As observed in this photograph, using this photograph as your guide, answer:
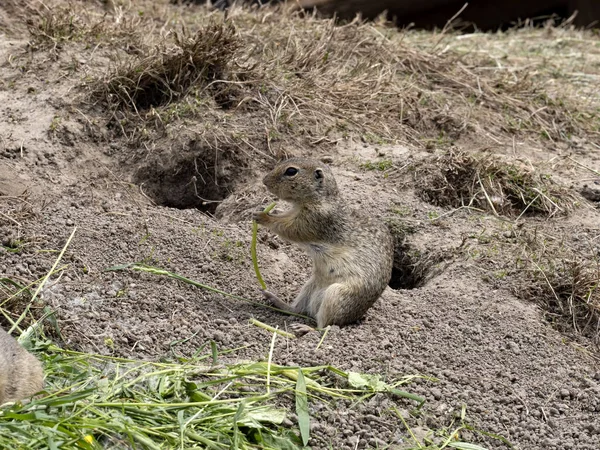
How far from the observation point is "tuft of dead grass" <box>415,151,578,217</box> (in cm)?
729

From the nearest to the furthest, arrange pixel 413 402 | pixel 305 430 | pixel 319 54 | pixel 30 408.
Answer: pixel 30 408, pixel 305 430, pixel 413 402, pixel 319 54

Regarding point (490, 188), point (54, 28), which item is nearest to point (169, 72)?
point (54, 28)

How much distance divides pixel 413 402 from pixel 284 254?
2.06 metres

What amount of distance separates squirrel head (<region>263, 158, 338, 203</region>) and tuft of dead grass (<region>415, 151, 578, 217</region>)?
1490mm

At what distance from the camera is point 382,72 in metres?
8.80

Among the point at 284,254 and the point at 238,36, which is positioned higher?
the point at 238,36

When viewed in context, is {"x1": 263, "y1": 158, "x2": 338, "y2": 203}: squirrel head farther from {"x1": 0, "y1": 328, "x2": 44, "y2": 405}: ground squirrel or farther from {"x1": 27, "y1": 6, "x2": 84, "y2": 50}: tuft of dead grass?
{"x1": 27, "y1": 6, "x2": 84, "y2": 50}: tuft of dead grass

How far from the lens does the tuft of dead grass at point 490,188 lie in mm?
7289

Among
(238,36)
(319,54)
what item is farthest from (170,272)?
(319,54)

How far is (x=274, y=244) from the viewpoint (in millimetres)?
6723

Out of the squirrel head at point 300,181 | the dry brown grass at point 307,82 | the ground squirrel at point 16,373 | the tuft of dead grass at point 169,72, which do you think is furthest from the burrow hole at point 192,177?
the ground squirrel at point 16,373

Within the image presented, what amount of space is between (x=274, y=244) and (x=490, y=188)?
1.82 meters

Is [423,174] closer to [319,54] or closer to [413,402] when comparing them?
[319,54]

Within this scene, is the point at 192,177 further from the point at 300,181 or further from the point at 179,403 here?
the point at 179,403
